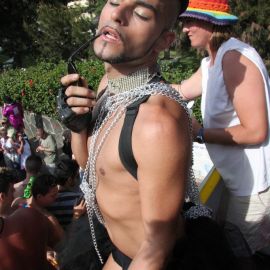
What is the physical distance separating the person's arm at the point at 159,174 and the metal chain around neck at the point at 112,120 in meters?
0.16

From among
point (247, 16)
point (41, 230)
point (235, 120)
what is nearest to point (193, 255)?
point (235, 120)

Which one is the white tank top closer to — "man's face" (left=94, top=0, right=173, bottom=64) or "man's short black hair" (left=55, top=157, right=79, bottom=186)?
"man's face" (left=94, top=0, right=173, bottom=64)

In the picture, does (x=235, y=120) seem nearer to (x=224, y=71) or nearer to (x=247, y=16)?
(x=224, y=71)

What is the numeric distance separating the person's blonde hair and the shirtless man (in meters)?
0.53

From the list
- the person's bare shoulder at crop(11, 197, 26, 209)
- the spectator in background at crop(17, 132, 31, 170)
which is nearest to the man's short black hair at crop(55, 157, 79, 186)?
the person's bare shoulder at crop(11, 197, 26, 209)

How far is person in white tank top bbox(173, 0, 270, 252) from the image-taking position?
6.64ft

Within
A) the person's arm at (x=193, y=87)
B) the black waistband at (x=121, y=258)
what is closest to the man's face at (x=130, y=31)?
the black waistband at (x=121, y=258)

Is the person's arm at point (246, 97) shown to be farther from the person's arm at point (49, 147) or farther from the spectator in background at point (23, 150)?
the spectator in background at point (23, 150)

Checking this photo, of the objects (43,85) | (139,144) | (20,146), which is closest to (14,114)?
(20,146)

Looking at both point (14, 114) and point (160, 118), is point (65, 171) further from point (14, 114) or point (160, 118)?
point (160, 118)

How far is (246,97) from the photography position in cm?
200

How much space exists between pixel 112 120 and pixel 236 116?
687mm

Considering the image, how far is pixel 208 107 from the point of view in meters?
2.23

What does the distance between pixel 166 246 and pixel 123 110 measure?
1.79 feet
